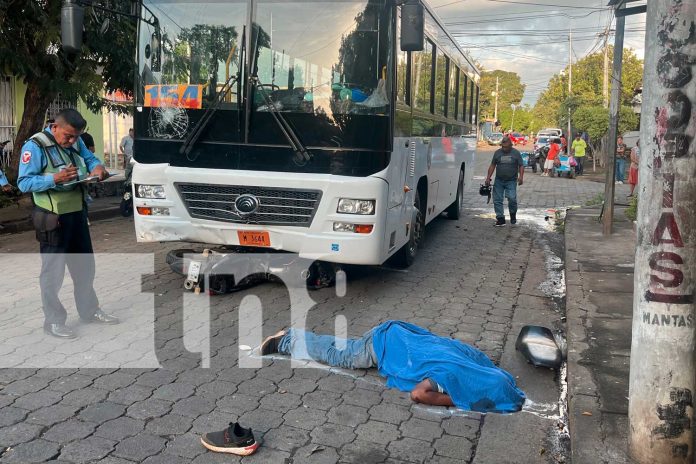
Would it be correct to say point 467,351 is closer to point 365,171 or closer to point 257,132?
point 365,171

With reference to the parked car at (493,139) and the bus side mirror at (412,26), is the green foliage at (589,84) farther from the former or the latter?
the bus side mirror at (412,26)

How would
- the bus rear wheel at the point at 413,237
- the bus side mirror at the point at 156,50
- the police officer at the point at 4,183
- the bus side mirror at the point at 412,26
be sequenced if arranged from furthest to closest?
the bus rear wheel at the point at 413,237
the police officer at the point at 4,183
the bus side mirror at the point at 156,50
the bus side mirror at the point at 412,26

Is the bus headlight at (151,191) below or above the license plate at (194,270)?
above

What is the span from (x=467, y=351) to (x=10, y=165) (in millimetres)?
11531

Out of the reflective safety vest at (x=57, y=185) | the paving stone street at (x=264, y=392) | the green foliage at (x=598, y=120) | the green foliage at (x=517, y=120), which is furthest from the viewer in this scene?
the green foliage at (x=517, y=120)

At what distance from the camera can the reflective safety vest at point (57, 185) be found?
541cm

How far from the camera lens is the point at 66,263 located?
18.6ft

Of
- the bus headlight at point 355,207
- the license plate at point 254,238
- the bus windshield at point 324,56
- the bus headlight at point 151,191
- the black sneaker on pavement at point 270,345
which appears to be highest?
the bus windshield at point 324,56

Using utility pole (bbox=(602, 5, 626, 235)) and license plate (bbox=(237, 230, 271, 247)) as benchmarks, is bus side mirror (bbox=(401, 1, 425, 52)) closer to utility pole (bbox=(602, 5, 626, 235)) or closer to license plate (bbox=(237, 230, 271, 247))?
license plate (bbox=(237, 230, 271, 247))

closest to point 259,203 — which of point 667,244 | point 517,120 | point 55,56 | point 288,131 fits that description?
point 288,131

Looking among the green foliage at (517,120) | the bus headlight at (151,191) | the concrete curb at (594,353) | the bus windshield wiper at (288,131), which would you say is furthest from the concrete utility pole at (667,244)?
the green foliage at (517,120)

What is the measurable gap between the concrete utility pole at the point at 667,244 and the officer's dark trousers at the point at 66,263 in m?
4.29

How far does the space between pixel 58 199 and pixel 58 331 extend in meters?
1.05

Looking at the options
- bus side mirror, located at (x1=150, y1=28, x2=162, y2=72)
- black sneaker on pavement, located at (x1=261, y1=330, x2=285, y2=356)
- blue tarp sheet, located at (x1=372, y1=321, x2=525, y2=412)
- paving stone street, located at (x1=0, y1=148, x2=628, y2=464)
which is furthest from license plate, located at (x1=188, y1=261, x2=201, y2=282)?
blue tarp sheet, located at (x1=372, y1=321, x2=525, y2=412)
